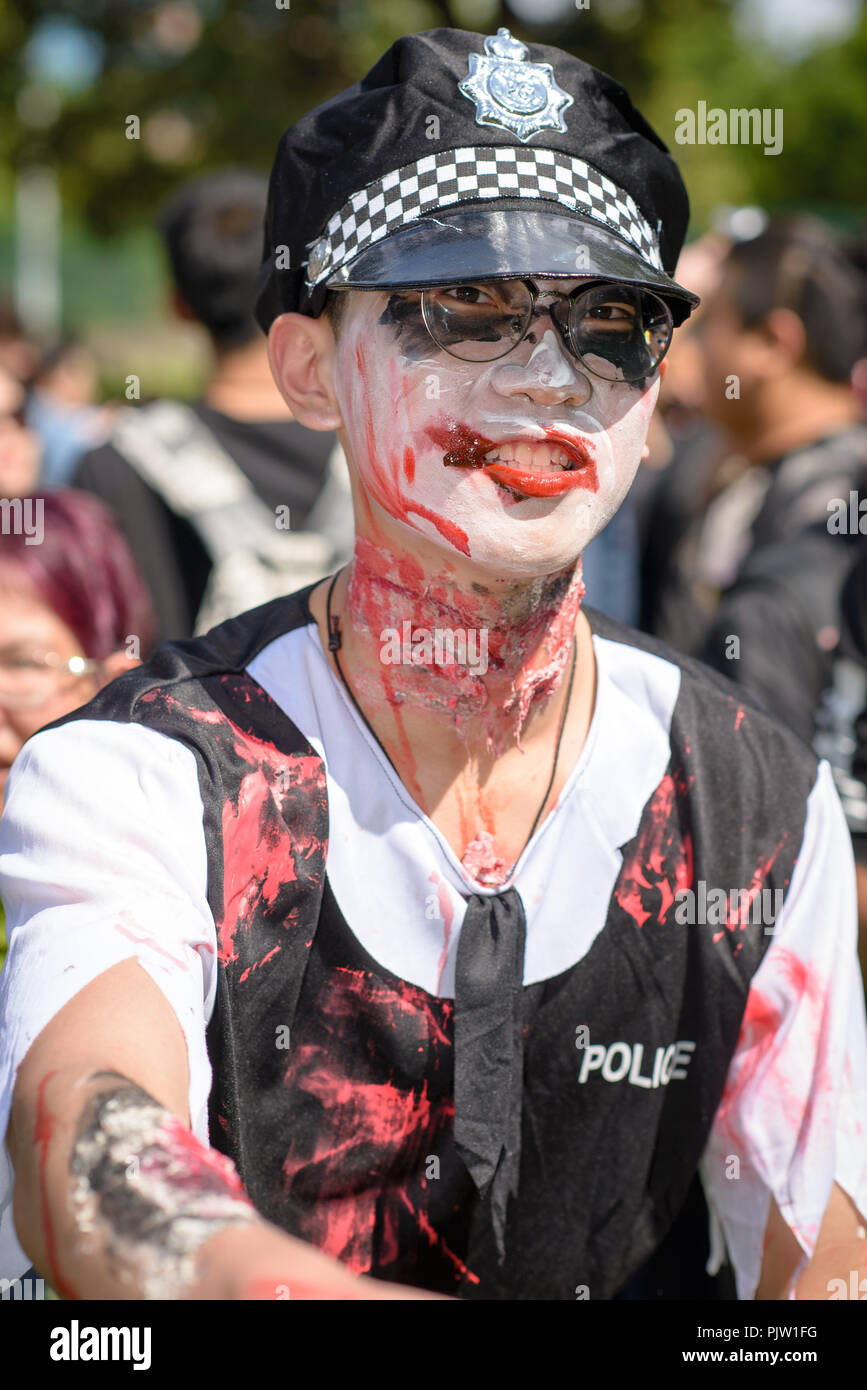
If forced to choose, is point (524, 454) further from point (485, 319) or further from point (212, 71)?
point (212, 71)

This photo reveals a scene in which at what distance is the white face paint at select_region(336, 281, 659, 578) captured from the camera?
184cm

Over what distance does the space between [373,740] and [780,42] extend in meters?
64.2

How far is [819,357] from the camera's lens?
4.67m

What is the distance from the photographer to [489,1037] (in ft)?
6.22

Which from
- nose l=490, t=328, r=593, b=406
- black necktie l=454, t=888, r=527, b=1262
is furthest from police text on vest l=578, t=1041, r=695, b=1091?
nose l=490, t=328, r=593, b=406

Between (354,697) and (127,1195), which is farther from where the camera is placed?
(354,697)

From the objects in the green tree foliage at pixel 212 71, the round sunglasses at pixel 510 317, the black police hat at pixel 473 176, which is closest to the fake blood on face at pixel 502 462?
the round sunglasses at pixel 510 317

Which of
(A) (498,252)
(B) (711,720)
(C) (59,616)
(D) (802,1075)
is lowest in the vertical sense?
(D) (802,1075)

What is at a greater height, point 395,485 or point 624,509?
point 624,509

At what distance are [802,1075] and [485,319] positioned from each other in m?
1.19

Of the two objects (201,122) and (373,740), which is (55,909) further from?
(201,122)

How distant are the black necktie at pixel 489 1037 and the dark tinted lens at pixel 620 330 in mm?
763

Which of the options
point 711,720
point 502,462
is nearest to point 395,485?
point 502,462

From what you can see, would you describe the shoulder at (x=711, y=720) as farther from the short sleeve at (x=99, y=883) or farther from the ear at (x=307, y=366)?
the short sleeve at (x=99, y=883)
